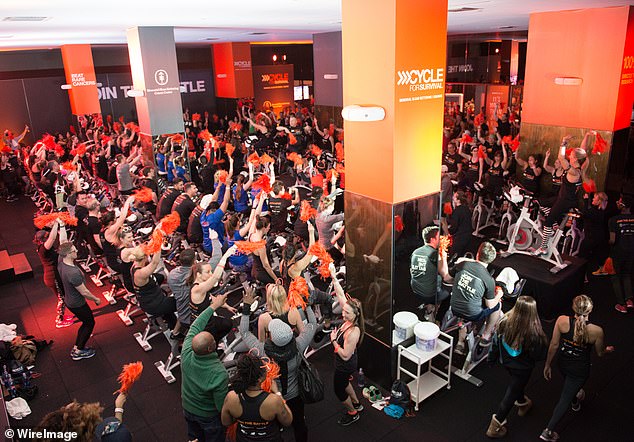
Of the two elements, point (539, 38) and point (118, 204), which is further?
point (118, 204)

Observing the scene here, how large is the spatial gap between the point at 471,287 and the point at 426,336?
2.33 ft

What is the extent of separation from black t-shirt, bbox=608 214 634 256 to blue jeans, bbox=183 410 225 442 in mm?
5477

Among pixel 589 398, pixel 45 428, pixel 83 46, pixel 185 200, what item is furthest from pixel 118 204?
pixel 589 398

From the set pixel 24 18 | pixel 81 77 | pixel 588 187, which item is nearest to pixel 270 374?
pixel 24 18

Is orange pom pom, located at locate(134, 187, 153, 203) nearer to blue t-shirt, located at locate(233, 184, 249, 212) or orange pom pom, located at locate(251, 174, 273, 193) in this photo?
blue t-shirt, located at locate(233, 184, 249, 212)

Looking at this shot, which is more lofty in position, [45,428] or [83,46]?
[83,46]

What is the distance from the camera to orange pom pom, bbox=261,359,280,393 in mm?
3328

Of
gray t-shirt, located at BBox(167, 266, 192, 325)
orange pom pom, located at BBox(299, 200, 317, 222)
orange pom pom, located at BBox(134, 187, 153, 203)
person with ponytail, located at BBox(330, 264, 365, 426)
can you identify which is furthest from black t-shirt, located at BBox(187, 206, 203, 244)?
person with ponytail, located at BBox(330, 264, 365, 426)

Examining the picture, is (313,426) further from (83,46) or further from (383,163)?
(83,46)

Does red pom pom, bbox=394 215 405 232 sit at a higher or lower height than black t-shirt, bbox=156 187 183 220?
higher

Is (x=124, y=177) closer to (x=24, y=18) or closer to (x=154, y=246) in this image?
(x=24, y=18)

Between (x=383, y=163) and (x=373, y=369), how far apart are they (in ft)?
7.51

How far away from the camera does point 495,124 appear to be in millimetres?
12477

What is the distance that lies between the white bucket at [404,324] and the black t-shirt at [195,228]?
369 cm
